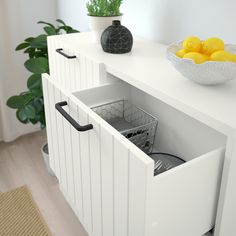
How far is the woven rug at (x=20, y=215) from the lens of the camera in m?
1.46

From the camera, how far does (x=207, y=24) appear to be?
1.12m

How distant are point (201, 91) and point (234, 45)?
0.70 ft

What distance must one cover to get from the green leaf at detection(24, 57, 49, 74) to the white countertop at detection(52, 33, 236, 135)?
1.16 feet

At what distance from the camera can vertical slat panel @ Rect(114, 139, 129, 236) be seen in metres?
0.73

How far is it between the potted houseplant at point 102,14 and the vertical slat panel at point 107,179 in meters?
0.66

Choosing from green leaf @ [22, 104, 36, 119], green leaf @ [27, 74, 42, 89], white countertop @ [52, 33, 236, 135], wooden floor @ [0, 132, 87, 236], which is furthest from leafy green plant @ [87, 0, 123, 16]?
wooden floor @ [0, 132, 87, 236]

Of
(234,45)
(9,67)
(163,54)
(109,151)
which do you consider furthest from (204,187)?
(9,67)

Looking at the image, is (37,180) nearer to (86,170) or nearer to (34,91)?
(34,91)

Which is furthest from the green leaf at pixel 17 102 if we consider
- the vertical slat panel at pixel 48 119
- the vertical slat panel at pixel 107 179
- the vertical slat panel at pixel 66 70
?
the vertical slat panel at pixel 107 179

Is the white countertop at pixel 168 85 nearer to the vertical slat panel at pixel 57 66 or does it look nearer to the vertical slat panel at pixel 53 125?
the vertical slat panel at pixel 57 66

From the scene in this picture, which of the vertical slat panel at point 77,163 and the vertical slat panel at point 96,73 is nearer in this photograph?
the vertical slat panel at point 77,163

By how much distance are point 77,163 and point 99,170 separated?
0.17 metres

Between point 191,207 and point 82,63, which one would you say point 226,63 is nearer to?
point 191,207

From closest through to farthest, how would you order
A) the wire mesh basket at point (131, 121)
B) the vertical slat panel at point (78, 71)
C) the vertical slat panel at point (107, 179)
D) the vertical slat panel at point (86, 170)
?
the vertical slat panel at point (107, 179)
the vertical slat panel at point (86, 170)
the wire mesh basket at point (131, 121)
the vertical slat panel at point (78, 71)
